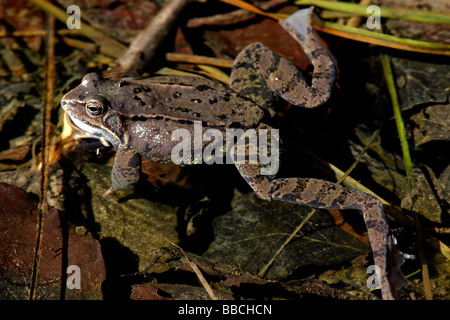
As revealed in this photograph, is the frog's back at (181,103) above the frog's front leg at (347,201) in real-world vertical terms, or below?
above

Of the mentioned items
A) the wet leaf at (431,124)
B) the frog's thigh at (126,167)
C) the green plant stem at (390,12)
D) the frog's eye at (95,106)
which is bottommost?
the frog's thigh at (126,167)

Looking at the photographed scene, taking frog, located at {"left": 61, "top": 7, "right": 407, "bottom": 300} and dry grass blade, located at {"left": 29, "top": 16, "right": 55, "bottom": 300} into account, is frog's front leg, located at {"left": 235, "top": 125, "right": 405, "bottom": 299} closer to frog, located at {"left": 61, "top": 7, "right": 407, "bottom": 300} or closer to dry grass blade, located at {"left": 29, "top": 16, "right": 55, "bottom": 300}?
frog, located at {"left": 61, "top": 7, "right": 407, "bottom": 300}

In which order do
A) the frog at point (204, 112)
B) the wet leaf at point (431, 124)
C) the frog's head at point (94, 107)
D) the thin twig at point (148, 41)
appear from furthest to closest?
the thin twig at point (148, 41)
the wet leaf at point (431, 124)
the frog's head at point (94, 107)
the frog at point (204, 112)

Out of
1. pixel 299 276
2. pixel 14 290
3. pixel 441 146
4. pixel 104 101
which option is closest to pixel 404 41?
pixel 441 146

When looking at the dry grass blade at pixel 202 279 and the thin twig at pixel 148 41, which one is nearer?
the dry grass blade at pixel 202 279

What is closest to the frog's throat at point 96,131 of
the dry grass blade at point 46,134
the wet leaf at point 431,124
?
the dry grass blade at point 46,134

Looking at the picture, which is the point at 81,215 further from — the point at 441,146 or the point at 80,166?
the point at 441,146

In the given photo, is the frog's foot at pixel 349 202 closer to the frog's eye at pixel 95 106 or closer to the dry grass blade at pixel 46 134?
the frog's eye at pixel 95 106
